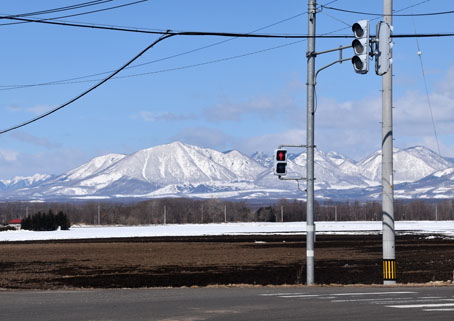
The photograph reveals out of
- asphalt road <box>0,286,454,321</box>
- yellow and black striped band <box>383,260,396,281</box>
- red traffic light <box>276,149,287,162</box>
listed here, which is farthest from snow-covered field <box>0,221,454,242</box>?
asphalt road <box>0,286,454,321</box>

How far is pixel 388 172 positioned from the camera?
2603 cm

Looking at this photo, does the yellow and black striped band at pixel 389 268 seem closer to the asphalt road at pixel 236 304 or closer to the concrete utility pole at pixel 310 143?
the asphalt road at pixel 236 304

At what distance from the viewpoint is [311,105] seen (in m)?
27.1

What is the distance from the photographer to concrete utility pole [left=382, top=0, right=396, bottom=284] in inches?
1029

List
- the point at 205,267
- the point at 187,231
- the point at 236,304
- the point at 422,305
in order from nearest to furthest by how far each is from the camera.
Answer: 1. the point at 422,305
2. the point at 236,304
3. the point at 205,267
4. the point at 187,231

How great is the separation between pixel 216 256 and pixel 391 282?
89.1 feet

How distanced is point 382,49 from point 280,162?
6103mm

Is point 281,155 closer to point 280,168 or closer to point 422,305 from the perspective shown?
point 280,168

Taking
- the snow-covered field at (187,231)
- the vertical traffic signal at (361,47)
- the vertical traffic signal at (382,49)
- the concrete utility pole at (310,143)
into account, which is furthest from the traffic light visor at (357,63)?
the snow-covered field at (187,231)

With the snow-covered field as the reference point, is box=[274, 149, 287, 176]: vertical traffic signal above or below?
→ above

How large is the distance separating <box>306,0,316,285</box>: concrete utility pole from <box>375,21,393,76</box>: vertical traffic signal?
4758 mm

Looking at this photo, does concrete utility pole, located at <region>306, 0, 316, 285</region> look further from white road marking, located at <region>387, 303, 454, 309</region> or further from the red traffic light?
white road marking, located at <region>387, 303, 454, 309</region>

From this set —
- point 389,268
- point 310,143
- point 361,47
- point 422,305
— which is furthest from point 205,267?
point 422,305

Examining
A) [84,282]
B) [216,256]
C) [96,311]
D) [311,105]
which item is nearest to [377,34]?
[311,105]
